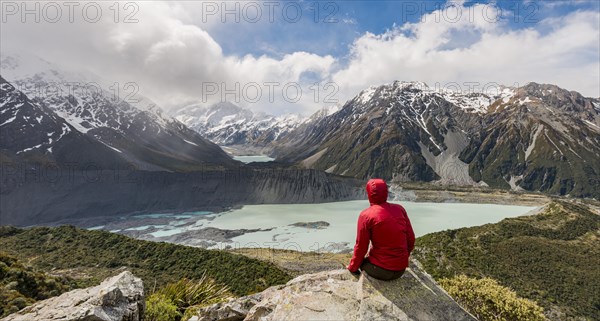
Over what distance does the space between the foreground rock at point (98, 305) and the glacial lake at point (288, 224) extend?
76022 millimetres

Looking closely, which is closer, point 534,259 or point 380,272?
point 380,272

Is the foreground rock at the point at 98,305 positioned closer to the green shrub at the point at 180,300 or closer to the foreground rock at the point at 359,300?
the green shrub at the point at 180,300

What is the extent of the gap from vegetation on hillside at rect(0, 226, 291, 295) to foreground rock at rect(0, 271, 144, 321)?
105ft

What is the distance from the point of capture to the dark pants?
7.27 m

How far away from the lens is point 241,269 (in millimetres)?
47312

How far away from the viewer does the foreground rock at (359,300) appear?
6836mm

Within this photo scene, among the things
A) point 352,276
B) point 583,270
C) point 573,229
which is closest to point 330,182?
point 573,229

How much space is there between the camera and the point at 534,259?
60.4 metres

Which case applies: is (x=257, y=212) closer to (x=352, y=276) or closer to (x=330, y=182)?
(x=330, y=182)

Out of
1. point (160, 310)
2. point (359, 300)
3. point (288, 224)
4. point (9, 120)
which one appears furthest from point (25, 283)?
point (9, 120)

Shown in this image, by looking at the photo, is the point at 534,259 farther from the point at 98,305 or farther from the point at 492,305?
the point at 98,305

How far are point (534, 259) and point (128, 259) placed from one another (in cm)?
7510

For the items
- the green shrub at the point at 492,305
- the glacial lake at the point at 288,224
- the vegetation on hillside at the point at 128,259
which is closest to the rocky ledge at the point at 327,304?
the green shrub at the point at 492,305

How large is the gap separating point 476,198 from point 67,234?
169 meters
